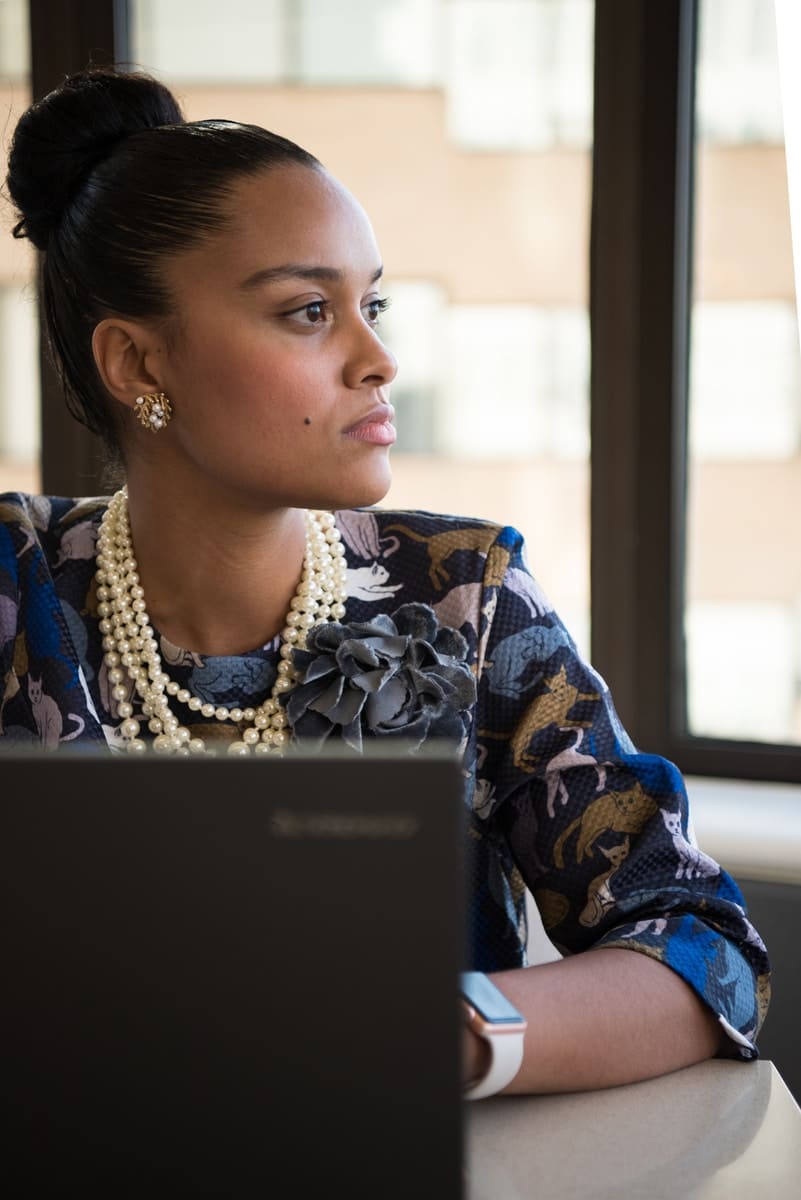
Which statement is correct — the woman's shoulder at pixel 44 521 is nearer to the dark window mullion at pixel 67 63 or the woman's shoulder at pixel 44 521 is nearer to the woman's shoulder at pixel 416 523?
the woman's shoulder at pixel 416 523

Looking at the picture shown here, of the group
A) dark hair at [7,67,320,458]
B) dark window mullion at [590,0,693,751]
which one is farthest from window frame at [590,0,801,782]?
dark hair at [7,67,320,458]

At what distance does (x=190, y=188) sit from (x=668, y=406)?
1.06 metres

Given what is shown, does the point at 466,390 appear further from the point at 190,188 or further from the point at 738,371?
the point at 190,188

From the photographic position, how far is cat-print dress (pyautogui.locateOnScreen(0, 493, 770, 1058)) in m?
1.12

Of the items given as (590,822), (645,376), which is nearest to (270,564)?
(590,822)

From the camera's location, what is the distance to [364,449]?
1.23m

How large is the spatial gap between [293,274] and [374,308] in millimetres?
A: 133

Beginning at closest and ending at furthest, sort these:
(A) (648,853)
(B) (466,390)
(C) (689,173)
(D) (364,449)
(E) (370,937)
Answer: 1. (E) (370,937)
2. (A) (648,853)
3. (D) (364,449)
4. (C) (689,173)
5. (B) (466,390)

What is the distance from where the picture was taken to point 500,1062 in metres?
0.81

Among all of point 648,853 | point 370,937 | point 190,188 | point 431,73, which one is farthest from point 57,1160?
point 431,73

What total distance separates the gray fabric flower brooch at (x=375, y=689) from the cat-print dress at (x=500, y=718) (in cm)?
7

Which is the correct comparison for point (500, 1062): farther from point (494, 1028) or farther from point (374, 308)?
point (374, 308)

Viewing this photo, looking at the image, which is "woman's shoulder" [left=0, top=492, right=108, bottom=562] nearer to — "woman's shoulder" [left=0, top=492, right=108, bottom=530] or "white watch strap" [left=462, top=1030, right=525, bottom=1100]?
"woman's shoulder" [left=0, top=492, right=108, bottom=530]

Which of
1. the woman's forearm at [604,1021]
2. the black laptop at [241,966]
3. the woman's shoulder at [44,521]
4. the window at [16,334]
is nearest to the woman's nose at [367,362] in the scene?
the woman's shoulder at [44,521]
